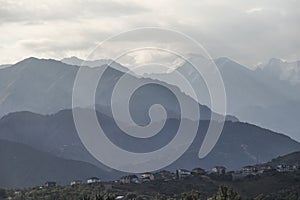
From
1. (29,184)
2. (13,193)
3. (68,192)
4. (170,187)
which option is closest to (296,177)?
(170,187)

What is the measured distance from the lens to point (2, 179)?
194125mm

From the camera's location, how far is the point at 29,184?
19075 centimetres

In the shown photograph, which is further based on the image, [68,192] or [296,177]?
[296,177]

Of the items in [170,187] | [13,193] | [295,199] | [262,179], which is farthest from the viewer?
[262,179]

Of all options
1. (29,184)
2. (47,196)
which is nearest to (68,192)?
(47,196)

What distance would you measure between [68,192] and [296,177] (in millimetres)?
40206

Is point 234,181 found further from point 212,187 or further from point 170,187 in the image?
point 170,187

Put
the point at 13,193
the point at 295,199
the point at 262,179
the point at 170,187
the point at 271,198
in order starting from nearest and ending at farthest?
the point at 295,199 < the point at 271,198 < the point at 13,193 < the point at 170,187 < the point at 262,179

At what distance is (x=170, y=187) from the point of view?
101812mm

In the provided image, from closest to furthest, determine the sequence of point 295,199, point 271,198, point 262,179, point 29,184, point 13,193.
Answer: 1. point 295,199
2. point 271,198
3. point 13,193
4. point 262,179
5. point 29,184

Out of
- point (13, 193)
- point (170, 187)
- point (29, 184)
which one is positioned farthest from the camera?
point (29, 184)

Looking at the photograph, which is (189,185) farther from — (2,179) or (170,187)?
(2,179)

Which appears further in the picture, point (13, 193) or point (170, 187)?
point (170, 187)

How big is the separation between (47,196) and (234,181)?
39.0 meters
